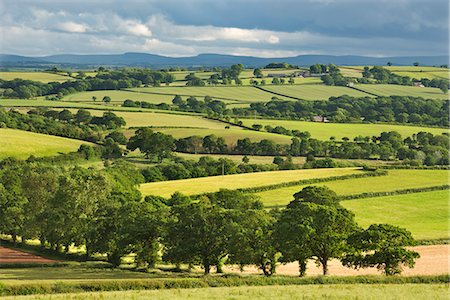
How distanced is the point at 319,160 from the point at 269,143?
55.7 feet

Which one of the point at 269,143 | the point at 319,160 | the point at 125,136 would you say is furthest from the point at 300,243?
the point at 125,136

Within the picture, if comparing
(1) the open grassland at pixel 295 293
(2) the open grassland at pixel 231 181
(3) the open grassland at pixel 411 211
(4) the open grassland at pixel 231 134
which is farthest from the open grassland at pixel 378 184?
(1) the open grassland at pixel 295 293

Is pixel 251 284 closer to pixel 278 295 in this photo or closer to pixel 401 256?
pixel 278 295

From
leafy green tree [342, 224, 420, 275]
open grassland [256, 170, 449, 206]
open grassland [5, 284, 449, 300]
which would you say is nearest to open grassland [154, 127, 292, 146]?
open grassland [256, 170, 449, 206]

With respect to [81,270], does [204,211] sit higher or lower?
higher

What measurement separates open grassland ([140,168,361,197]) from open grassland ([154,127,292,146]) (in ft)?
107

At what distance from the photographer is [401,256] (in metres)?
59.4

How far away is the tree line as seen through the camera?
200 feet

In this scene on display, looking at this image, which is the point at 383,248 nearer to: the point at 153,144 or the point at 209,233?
the point at 209,233

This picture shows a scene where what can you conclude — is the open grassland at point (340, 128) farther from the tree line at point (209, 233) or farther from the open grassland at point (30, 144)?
the tree line at point (209, 233)

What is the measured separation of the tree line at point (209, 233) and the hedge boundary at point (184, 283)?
213 inches

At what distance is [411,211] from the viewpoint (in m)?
99.7

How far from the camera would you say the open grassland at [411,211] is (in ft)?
297

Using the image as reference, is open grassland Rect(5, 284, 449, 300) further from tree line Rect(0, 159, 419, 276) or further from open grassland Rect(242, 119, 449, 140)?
open grassland Rect(242, 119, 449, 140)
